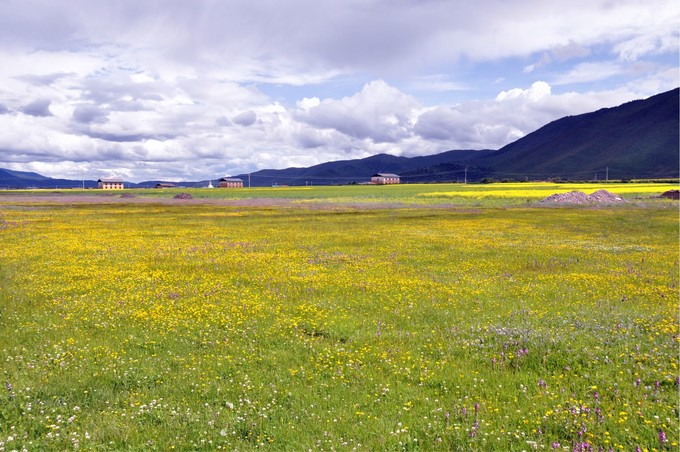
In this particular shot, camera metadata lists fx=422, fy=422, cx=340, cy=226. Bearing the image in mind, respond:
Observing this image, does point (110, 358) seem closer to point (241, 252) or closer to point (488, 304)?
point (488, 304)

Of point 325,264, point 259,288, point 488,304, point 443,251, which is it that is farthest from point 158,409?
point 443,251

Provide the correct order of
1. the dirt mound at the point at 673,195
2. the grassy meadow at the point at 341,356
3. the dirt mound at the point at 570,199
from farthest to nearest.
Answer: the dirt mound at the point at 673,195
the dirt mound at the point at 570,199
the grassy meadow at the point at 341,356

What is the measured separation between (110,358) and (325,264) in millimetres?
14660

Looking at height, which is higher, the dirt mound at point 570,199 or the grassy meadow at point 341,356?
the dirt mound at point 570,199

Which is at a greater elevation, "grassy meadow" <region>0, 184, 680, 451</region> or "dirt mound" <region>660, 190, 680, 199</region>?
"dirt mound" <region>660, 190, 680, 199</region>

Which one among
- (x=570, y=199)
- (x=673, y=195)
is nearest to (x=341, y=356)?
(x=570, y=199)

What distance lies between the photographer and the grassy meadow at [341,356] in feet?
26.2

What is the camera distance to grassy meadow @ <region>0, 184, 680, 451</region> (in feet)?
26.2

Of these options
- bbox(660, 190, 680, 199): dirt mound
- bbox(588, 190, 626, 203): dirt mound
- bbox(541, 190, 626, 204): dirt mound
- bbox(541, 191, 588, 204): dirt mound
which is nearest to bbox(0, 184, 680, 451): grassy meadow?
bbox(541, 191, 588, 204): dirt mound

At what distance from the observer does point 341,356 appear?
1146 centimetres

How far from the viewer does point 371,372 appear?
10.5m

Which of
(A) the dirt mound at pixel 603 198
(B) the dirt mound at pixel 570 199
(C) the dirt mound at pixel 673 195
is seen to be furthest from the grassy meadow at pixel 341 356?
(C) the dirt mound at pixel 673 195

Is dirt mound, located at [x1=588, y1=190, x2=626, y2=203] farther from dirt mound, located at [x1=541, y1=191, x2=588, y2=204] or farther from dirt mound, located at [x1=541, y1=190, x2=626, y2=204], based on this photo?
dirt mound, located at [x1=541, y1=191, x2=588, y2=204]

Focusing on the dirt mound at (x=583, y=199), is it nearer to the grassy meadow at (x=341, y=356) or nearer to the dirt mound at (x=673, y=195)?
the dirt mound at (x=673, y=195)
